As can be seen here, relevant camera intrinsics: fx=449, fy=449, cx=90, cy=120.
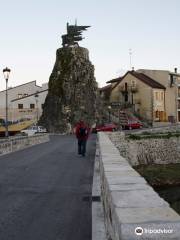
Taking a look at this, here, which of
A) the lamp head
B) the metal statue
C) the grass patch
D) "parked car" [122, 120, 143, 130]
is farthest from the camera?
the metal statue

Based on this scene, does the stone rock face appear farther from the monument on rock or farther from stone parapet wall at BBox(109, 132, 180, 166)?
stone parapet wall at BBox(109, 132, 180, 166)

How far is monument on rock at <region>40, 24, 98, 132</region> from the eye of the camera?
240 feet

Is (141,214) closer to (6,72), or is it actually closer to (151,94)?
(6,72)

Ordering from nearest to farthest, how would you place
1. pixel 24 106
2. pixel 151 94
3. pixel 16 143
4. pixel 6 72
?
pixel 16 143
pixel 6 72
pixel 151 94
pixel 24 106

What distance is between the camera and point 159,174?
129 feet

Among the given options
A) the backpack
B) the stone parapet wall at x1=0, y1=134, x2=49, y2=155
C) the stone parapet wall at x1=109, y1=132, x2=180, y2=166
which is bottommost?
the stone parapet wall at x1=109, y1=132, x2=180, y2=166

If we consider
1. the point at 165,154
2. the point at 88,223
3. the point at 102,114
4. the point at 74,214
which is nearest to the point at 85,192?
the point at 74,214

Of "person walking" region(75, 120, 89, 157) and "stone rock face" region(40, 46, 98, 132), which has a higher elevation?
"stone rock face" region(40, 46, 98, 132)

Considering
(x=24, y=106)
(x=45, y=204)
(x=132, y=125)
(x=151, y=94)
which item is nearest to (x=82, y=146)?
(x=45, y=204)

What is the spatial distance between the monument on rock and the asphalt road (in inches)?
2256

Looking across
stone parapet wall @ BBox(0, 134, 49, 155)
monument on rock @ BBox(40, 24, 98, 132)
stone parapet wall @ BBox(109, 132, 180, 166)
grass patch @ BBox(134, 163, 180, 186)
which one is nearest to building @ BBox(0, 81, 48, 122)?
monument on rock @ BBox(40, 24, 98, 132)

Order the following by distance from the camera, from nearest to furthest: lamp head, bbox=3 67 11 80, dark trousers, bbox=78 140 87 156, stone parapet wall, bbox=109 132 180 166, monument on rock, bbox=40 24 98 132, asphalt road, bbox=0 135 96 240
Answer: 1. asphalt road, bbox=0 135 96 240
2. dark trousers, bbox=78 140 87 156
3. lamp head, bbox=3 67 11 80
4. stone parapet wall, bbox=109 132 180 166
5. monument on rock, bbox=40 24 98 132

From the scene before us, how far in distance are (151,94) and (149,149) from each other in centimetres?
3889

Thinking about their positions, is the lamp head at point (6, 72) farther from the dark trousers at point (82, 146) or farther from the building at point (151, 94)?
the building at point (151, 94)
